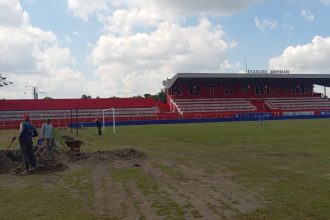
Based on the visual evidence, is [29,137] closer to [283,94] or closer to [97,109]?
[97,109]

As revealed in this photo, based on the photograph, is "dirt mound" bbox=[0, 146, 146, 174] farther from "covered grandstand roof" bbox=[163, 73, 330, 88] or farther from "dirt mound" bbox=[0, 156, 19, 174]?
"covered grandstand roof" bbox=[163, 73, 330, 88]

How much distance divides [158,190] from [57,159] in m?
8.22

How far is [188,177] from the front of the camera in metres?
13.3

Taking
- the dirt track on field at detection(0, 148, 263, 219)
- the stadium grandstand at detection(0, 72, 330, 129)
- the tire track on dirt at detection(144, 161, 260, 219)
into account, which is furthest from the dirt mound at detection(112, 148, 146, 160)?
the stadium grandstand at detection(0, 72, 330, 129)

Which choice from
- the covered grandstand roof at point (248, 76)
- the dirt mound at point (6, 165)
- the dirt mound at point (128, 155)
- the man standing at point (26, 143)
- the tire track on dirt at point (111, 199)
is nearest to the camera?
the tire track on dirt at point (111, 199)

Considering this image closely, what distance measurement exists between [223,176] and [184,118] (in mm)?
69705

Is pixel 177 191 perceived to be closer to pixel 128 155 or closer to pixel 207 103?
pixel 128 155

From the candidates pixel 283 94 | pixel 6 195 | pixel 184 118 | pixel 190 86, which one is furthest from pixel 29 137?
pixel 283 94

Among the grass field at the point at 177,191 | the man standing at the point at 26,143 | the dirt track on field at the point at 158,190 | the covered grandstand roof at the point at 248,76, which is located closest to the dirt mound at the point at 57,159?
the dirt track on field at the point at 158,190

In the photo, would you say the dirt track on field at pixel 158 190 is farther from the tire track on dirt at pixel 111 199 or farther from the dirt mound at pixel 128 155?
the dirt mound at pixel 128 155

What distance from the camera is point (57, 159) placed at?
717 inches

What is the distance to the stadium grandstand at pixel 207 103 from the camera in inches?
3295

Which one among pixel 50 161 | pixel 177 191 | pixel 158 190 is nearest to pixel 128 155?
pixel 50 161

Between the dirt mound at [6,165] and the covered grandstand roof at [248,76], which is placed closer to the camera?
the dirt mound at [6,165]
